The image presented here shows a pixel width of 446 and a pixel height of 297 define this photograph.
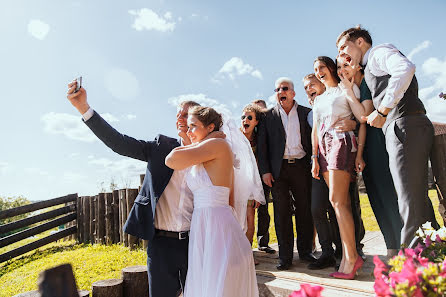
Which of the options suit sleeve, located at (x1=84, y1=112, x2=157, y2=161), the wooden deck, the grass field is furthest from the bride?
the grass field

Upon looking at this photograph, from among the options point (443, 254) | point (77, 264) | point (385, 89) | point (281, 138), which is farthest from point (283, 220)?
point (77, 264)

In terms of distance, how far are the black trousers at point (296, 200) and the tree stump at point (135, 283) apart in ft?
5.26

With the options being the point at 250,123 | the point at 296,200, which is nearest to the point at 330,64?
the point at 250,123

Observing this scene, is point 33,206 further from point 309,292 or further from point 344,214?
point 309,292

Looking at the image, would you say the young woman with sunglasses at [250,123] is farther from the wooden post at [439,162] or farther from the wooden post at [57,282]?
the wooden post at [57,282]

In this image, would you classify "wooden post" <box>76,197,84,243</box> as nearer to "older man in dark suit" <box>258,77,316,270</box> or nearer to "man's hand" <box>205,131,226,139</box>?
"older man in dark suit" <box>258,77,316,270</box>

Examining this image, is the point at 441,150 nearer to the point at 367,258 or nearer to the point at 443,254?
the point at 443,254

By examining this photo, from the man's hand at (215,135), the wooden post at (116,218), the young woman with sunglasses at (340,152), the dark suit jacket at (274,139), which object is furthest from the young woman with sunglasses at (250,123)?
the wooden post at (116,218)

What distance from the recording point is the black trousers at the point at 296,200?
3494 mm

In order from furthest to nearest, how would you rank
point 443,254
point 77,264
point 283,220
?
1. point 77,264
2. point 283,220
3. point 443,254

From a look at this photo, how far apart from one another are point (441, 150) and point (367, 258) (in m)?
1.61

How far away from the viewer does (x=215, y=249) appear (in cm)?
217

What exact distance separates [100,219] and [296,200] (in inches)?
267

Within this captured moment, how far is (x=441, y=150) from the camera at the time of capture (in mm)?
2402
